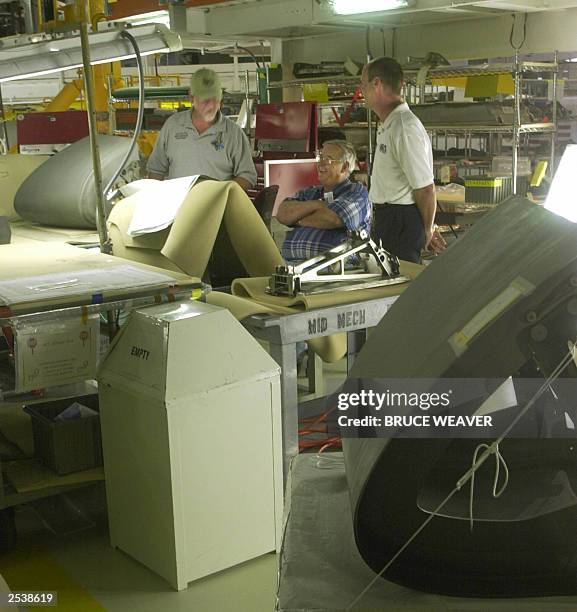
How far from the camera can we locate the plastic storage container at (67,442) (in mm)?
2596

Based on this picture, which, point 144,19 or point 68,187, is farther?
point 144,19

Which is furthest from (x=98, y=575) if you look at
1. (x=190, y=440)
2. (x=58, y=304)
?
(x=58, y=304)

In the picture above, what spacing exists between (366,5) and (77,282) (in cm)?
369

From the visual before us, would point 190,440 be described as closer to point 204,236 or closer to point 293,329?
point 293,329

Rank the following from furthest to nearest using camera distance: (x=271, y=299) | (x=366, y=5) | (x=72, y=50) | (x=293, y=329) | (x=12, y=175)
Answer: (x=366, y=5) → (x=12, y=175) → (x=72, y=50) → (x=271, y=299) → (x=293, y=329)

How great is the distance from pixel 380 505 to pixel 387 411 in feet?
0.42

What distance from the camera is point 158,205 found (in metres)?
3.15

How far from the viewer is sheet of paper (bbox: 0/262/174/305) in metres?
2.28

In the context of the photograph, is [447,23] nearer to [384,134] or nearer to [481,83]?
[481,83]

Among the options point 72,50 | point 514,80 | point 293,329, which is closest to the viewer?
point 293,329

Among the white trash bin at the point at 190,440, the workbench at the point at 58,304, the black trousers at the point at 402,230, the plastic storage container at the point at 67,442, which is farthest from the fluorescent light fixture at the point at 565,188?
the black trousers at the point at 402,230

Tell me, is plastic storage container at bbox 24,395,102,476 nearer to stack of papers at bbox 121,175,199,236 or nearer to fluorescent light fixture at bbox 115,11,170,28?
stack of papers at bbox 121,175,199,236

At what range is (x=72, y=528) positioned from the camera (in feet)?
9.25

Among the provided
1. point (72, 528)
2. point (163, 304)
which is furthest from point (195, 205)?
point (72, 528)
